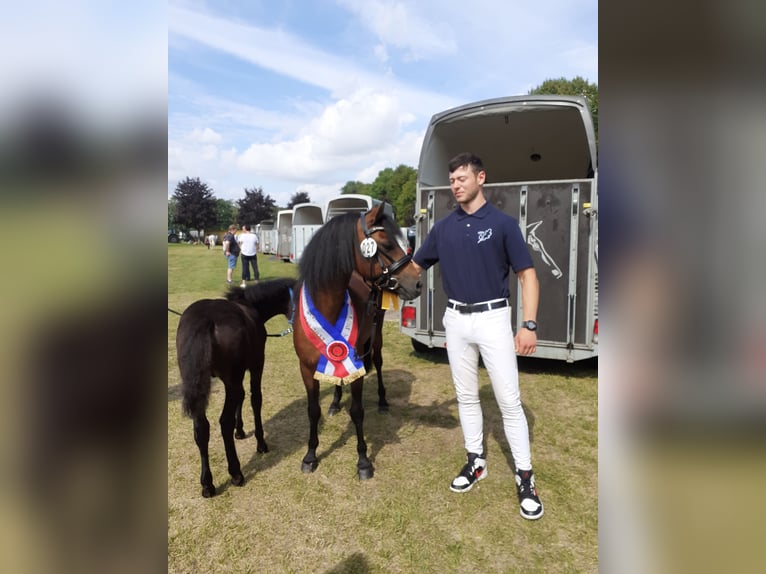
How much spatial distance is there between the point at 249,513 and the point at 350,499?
710 mm

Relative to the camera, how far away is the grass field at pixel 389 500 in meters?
2.52

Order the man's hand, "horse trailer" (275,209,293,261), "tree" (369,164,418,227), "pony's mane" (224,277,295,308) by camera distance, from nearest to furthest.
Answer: the man's hand < "pony's mane" (224,277,295,308) < "horse trailer" (275,209,293,261) < "tree" (369,164,418,227)

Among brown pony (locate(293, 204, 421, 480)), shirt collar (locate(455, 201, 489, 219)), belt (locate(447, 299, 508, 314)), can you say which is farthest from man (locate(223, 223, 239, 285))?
belt (locate(447, 299, 508, 314))

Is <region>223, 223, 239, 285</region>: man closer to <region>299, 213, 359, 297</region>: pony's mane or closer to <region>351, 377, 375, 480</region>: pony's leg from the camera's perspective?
<region>299, 213, 359, 297</region>: pony's mane

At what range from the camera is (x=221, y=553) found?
8.50ft

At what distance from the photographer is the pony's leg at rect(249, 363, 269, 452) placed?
3621 mm

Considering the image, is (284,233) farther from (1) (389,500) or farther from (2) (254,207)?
(2) (254,207)

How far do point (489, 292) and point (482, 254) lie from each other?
0.26 meters

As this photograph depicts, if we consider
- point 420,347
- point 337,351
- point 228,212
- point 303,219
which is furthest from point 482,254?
point 228,212

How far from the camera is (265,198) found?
63.9m

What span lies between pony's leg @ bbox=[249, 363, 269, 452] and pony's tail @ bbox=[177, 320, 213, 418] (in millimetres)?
799

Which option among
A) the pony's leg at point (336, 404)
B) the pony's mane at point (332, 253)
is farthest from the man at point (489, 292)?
the pony's leg at point (336, 404)
